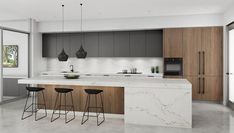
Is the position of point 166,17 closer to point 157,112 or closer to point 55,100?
point 157,112

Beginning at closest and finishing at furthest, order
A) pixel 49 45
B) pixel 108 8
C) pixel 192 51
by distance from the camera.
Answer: pixel 108 8 < pixel 192 51 < pixel 49 45

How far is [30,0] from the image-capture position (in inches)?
203

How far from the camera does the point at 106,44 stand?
7.77m

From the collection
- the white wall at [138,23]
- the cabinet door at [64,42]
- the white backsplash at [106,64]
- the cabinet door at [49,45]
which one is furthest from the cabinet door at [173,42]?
the cabinet door at [49,45]

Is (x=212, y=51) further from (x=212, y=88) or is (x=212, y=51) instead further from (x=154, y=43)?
(x=154, y=43)

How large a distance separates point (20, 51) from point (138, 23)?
14.4ft

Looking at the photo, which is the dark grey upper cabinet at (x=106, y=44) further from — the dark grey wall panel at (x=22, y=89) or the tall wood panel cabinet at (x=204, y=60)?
the dark grey wall panel at (x=22, y=89)

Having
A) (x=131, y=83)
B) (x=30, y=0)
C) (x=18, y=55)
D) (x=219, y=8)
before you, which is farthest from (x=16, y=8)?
(x=219, y=8)

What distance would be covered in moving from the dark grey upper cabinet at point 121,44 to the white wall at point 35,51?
9.84 feet

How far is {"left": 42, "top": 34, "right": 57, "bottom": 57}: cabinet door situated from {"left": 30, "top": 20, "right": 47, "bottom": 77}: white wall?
157 millimetres

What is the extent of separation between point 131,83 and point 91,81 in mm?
958

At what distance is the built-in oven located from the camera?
22.8 ft

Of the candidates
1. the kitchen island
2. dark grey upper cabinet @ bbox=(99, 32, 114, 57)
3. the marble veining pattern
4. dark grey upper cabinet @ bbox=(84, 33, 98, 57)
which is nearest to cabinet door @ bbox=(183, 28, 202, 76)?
the kitchen island

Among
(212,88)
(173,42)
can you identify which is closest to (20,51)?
(173,42)
